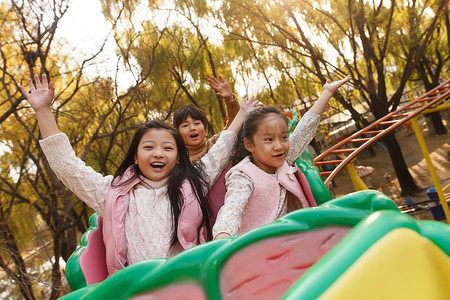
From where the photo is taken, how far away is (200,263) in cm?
62

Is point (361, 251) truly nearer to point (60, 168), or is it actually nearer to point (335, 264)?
point (335, 264)

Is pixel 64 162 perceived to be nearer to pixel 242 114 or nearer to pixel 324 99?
pixel 242 114

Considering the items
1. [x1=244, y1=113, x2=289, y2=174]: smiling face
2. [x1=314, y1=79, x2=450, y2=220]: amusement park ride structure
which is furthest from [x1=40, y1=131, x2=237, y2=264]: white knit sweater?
[x1=314, y1=79, x2=450, y2=220]: amusement park ride structure

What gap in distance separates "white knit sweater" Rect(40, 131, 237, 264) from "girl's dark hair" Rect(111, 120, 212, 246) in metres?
0.04

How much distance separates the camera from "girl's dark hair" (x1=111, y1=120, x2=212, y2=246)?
66.1 inches

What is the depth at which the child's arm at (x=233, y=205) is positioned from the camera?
139 centimetres

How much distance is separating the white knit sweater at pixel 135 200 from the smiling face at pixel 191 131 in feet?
2.07

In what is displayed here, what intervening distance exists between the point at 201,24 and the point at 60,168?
7.58 meters

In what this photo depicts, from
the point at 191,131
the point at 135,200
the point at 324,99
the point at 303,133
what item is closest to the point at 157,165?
the point at 135,200

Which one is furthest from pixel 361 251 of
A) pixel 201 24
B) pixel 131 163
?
pixel 201 24

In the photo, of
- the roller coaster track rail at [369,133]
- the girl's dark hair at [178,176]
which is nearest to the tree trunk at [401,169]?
the roller coaster track rail at [369,133]

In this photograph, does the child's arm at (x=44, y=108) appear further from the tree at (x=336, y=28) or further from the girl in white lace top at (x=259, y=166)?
the tree at (x=336, y=28)

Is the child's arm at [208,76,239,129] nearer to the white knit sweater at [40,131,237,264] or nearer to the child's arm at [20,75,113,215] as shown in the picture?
the white knit sweater at [40,131,237,264]

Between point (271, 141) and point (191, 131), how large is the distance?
2.29 ft
